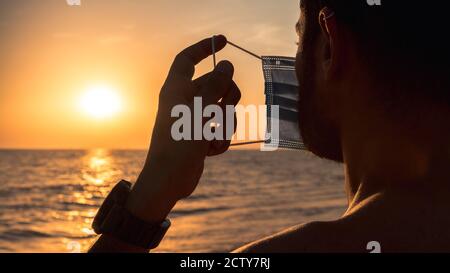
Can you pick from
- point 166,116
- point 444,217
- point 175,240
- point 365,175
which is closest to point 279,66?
point 166,116

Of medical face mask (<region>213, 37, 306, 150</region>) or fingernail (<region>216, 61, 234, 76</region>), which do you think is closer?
fingernail (<region>216, 61, 234, 76</region>)

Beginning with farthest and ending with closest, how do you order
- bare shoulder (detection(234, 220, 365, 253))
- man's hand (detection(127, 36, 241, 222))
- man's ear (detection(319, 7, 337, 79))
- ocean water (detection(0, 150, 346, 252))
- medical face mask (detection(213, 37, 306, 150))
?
ocean water (detection(0, 150, 346, 252))
medical face mask (detection(213, 37, 306, 150))
man's hand (detection(127, 36, 241, 222))
man's ear (detection(319, 7, 337, 79))
bare shoulder (detection(234, 220, 365, 253))

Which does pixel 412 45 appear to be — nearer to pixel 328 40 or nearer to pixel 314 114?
pixel 328 40

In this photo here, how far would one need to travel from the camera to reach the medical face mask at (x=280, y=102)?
340 centimetres

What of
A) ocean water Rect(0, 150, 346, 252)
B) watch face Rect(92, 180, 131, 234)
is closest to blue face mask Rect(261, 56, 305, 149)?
watch face Rect(92, 180, 131, 234)

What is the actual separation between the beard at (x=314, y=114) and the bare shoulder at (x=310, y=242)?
44 cm

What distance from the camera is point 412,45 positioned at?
1807 mm

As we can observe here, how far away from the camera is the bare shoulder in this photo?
1699 mm

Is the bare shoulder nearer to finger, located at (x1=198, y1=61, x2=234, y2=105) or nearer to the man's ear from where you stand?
the man's ear

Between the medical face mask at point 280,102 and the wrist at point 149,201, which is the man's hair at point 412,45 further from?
the medical face mask at point 280,102

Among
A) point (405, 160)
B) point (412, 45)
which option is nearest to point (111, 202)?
point (405, 160)

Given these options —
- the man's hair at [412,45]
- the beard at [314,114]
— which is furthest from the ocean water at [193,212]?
the man's hair at [412,45]
